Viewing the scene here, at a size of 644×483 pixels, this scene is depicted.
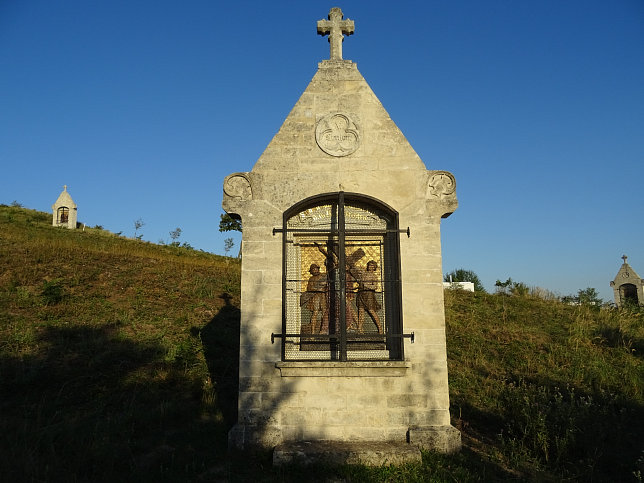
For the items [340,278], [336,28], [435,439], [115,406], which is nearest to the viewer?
[435,439]

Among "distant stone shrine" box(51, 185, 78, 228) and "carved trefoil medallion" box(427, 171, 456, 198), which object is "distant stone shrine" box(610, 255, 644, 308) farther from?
"distant stone shrine" box(51, 185, 78, 228)

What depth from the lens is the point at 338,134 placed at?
6.27m

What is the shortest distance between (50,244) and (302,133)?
563 inches

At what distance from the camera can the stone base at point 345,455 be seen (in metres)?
5.06

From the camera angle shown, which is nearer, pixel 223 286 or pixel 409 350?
pixel 409 350

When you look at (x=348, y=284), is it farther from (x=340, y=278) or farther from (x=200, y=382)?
(x=200, y=382)

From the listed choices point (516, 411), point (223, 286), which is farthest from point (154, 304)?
point (516, 411)

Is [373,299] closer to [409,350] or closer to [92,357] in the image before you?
[409,350]

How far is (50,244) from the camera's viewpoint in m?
16.6

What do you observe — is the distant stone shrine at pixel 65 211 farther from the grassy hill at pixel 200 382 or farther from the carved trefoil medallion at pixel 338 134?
the carved trefoil medallion at pixel 338 134

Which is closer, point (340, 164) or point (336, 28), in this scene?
point (340, 164)

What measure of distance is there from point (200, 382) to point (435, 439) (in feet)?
14.4

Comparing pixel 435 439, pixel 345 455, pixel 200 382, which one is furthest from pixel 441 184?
pixel 200 382

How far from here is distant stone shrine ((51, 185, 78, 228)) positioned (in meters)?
31.1
